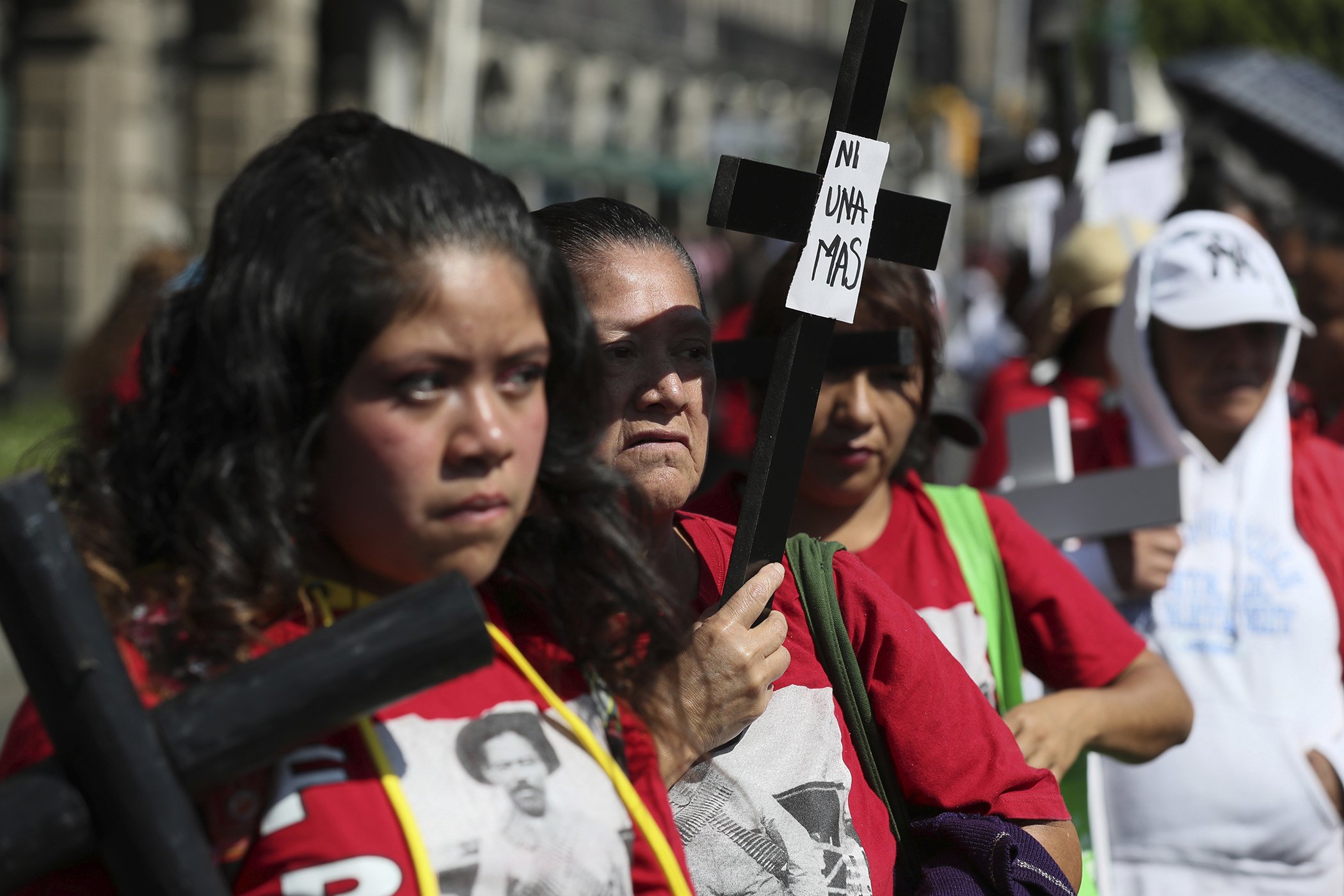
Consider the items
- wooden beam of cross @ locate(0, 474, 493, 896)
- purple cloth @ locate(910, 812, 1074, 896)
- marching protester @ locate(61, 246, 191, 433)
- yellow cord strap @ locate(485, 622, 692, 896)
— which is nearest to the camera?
wooden beam of cross @ locate(0, 474, 493, 896)

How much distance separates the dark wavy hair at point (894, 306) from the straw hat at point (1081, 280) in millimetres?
2062

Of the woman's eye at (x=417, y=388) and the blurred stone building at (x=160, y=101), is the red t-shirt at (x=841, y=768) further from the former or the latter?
the blurred stone building at (x=160, y=101)

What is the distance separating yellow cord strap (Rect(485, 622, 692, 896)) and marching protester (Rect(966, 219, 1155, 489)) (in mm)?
2858

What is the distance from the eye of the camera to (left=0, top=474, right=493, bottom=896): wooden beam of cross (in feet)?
4.44

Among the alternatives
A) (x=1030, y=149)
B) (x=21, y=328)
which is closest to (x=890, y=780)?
(x=1030, y=149)

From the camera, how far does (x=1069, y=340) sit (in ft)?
16.2

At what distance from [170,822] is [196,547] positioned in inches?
9.9

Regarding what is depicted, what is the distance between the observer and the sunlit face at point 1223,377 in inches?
139

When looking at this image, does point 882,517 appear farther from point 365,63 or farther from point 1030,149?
point 365,63

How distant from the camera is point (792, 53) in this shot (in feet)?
151

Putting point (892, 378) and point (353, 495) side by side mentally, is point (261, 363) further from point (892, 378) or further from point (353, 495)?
point (892, 378)

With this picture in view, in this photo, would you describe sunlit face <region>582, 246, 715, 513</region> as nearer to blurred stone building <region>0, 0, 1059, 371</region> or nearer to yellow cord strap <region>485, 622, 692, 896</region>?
yellow cord strap <region>485, 622, 692, 896</region>

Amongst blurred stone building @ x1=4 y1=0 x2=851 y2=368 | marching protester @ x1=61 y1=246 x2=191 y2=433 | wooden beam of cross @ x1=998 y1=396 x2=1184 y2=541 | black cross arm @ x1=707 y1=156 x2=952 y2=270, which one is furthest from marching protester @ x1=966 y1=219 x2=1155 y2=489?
marching protester @ x1=61 y1=246 x2=191 y2=433

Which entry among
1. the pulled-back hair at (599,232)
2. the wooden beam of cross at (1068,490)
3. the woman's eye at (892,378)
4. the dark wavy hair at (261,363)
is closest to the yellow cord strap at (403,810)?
the dark wavy hair at (261,363)
